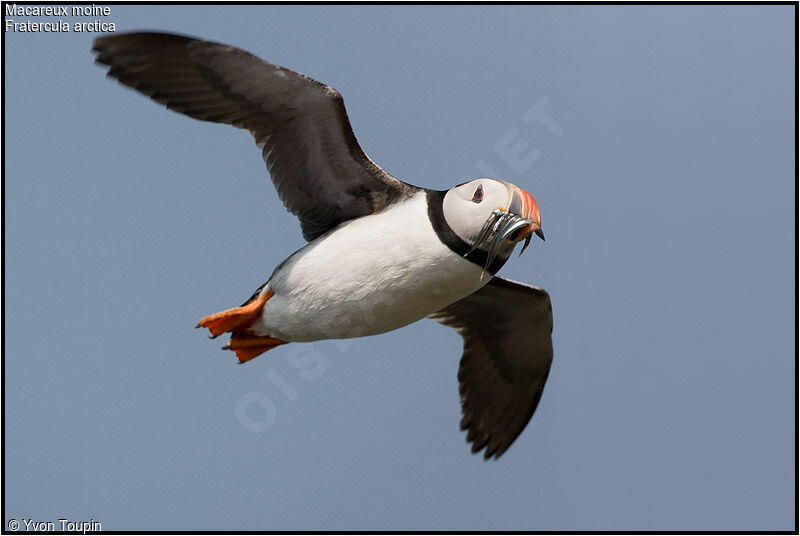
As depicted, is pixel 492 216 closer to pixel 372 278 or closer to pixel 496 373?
pixel 372 278

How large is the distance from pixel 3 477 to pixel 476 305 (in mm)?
4920

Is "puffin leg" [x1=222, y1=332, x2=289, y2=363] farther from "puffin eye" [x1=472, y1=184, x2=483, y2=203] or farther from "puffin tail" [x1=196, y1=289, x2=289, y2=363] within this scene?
"puffin eye" [x1=472, y1=184, x2=483, y2=203]

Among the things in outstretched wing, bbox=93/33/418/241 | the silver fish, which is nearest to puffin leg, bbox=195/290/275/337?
Result: outstretched wing, bbox=93/33/418/241

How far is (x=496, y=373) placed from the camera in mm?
10570

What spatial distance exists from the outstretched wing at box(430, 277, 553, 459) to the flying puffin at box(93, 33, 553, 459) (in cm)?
179

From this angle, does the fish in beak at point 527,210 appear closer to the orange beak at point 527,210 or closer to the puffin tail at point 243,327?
the orange beak at point 527,210

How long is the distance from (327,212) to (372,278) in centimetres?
98

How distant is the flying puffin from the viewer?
802cm

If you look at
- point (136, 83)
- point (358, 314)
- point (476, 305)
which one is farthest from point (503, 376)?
point (136, 83)

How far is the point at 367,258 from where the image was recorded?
8242 mm

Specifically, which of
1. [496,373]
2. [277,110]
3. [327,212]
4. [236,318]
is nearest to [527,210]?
[327,212]

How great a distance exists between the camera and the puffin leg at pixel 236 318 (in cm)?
889

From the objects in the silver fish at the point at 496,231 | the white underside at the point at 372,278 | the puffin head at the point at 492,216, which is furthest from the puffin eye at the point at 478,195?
the white underside at the point at 372,278

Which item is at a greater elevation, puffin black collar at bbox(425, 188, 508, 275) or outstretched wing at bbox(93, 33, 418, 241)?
outstretched wing at bbox(93, 33, 418, 241)
